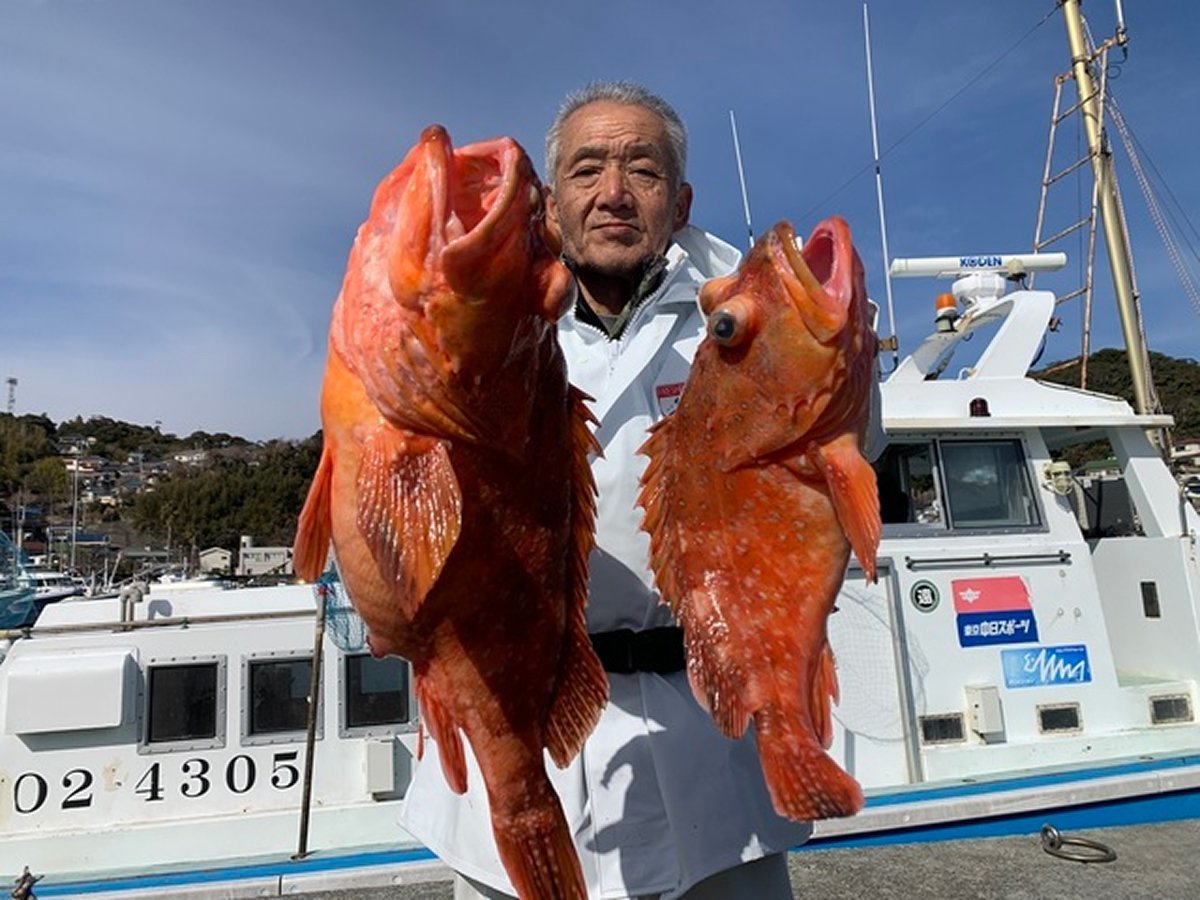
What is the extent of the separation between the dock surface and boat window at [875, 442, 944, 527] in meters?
2.28

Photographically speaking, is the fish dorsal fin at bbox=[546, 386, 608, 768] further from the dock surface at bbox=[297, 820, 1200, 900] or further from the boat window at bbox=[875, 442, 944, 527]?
the boat window at bbox=[875, 442, 944, 527]

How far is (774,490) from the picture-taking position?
1827mm

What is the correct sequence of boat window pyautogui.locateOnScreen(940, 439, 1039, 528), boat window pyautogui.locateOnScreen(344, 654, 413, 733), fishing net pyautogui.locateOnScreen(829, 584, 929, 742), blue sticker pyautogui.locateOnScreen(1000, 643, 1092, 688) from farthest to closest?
boat window pyautogui.locateOnScreen(940, 439, 1039, 528), blue sticker pyautogui.locateOnScreen(1000, 643, 1092, 688), fishing net pyautogui.locateOnScreen(829, 584, 929, 742), boat window pyautogui.locateOnScreen(344, 654, 413, 733)

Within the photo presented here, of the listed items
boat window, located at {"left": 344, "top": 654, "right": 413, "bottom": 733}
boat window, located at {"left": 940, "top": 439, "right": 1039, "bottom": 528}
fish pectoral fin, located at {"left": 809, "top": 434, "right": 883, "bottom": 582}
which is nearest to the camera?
fish pectoral fin, located at {"left": 809, "top": 434, "right": 883, "bottom": 582}

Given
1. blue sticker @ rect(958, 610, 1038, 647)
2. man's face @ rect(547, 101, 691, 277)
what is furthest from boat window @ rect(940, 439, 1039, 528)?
man's face @ rect(547, 101, 691, 277)

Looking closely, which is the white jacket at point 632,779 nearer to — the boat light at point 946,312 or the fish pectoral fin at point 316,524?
the fish pectoral fin at point 316,524

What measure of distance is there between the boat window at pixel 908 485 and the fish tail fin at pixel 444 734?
5.19 meters

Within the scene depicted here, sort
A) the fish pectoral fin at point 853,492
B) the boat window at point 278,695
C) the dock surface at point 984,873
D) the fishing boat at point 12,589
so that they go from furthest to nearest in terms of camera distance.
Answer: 1. the fishing boat at point 12,589
2. the boat window at point 278,695
3. the dock surface at point 984,873
4. the fish pectoral fin at point 853,492

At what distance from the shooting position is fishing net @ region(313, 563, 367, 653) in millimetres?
4734

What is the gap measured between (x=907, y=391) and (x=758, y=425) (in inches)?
193

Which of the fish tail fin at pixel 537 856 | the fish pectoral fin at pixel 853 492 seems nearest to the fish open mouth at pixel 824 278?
the fish pectoral fin at pixel 853 492

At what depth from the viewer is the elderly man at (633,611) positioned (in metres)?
1.92

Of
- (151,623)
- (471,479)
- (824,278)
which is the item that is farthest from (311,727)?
(824,278)

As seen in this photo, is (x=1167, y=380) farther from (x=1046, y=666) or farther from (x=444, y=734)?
(x=444, y=734)
